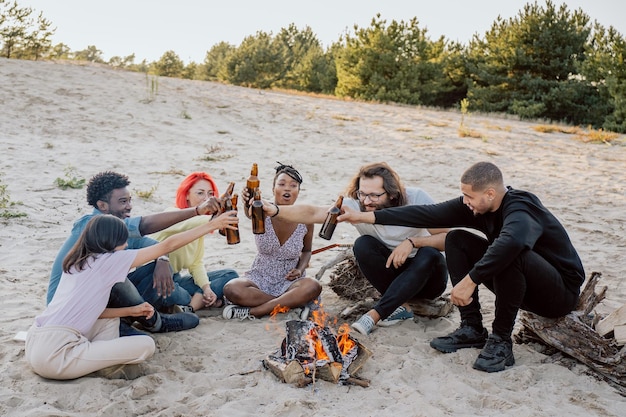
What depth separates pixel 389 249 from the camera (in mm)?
4652

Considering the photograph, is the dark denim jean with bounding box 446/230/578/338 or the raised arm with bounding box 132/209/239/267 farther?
the dark denim jean with bounding box 446/230/578/338

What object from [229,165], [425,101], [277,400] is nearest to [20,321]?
[277,400]

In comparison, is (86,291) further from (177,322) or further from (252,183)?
(252,183)

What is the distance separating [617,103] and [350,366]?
19.9 metres

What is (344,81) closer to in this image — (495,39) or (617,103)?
(495,39)

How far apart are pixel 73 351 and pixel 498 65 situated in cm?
2360

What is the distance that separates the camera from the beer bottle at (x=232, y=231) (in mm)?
3869

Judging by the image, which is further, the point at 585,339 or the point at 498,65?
the point at 498,65

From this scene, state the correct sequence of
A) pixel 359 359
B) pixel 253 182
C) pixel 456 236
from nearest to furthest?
pixel 359 359 → pixel 253 182 → pixel 456 236

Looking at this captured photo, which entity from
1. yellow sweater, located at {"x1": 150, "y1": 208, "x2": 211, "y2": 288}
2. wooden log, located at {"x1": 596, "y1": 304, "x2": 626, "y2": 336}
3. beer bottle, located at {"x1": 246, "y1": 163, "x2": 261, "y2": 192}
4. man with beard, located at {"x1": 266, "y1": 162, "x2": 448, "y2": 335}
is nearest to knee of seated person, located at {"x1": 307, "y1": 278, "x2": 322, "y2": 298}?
man with beard, located at {"x1": 266, "y1": 162, "x2": 448, "y2": 335}

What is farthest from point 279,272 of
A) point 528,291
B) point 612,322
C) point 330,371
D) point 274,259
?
point 612,322

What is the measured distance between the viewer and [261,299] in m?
4.72

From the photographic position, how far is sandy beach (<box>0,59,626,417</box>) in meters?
3.34

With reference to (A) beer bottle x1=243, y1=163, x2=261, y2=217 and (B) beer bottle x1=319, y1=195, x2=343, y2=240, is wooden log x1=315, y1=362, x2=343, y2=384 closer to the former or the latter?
(B) beer bottle x1=319, y1=195, x2=343, y2=240
